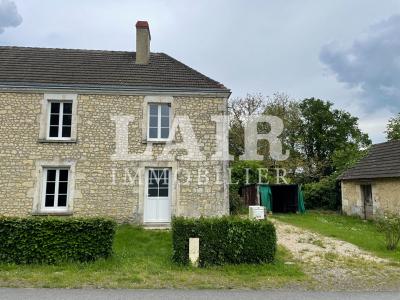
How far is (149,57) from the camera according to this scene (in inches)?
639

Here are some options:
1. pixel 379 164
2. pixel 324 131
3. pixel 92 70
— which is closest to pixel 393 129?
pixel 324 131

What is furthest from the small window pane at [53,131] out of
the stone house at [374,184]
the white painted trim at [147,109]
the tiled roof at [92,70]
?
the stone house at [374,184]

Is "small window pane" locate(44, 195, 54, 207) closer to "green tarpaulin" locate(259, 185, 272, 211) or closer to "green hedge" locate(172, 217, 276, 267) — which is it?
"green hedge" locate(172, 217, 276, 267)

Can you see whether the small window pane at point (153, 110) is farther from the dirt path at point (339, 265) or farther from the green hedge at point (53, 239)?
the dirt path at point (339, 265)

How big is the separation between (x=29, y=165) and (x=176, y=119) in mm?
5550

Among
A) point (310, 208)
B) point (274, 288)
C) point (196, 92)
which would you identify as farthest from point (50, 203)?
point (310, 208)

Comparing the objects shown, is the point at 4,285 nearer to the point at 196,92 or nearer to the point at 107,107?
the point at 107,107

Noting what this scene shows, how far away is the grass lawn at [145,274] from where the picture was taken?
7031 mm

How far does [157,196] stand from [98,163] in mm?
2482

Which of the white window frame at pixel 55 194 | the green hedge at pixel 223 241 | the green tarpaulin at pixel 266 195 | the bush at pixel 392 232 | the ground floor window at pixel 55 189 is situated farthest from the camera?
the green tarpaulin at pixel 266 195

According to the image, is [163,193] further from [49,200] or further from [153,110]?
[49,200]

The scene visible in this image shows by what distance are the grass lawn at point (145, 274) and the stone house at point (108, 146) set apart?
4101mm

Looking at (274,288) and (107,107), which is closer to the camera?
(274,288)

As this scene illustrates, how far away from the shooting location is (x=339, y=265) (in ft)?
29.7
